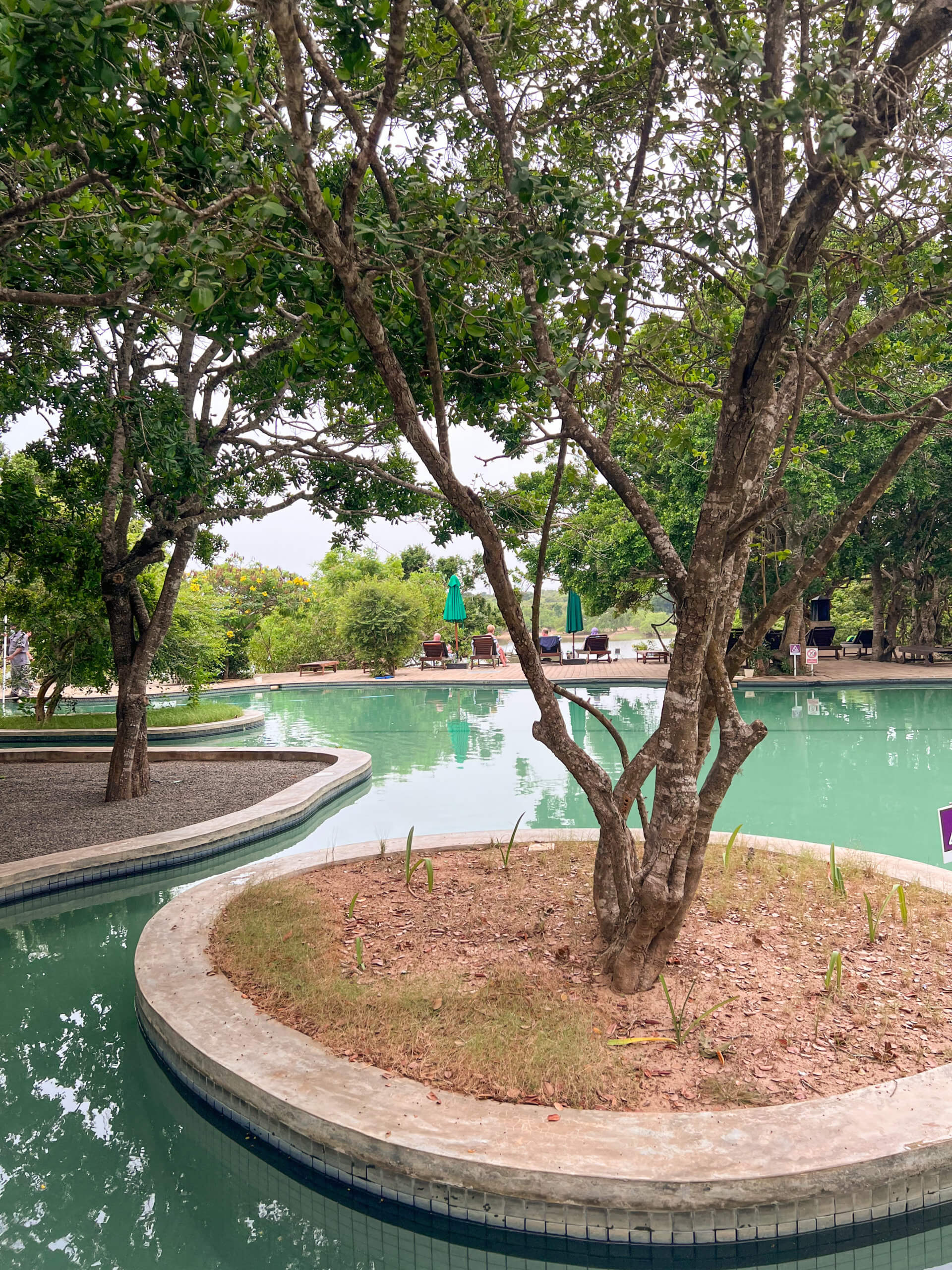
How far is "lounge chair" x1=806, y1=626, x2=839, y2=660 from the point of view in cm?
2128

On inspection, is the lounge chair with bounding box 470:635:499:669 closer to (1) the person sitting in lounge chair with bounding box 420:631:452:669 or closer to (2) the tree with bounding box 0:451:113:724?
(1) the person sitting in lounge chair with bounding box 420:631:452:669

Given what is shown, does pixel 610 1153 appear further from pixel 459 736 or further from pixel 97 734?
pixel 97 734

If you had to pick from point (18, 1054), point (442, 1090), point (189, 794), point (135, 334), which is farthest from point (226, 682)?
point (442, 1090)

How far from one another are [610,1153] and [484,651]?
21.6m

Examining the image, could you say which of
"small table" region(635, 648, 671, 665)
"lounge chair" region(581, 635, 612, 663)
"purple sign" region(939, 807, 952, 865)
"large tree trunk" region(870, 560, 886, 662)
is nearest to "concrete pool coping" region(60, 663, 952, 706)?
"large tree trunk" region(870, 560, 886, 662)

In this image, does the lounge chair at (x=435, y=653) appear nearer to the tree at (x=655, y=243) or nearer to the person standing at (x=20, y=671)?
the person standing at (x=20, y=671)

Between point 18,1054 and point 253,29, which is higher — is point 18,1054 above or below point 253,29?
below

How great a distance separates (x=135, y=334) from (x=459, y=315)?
4529mm

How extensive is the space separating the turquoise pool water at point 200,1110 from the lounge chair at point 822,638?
1167 centimetres

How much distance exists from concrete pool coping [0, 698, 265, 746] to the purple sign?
39.3 ft

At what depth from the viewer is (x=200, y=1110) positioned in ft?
11.4

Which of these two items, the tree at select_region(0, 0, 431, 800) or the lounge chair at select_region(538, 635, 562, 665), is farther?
the lounge chair at select_region(538, 635, 562, 665)

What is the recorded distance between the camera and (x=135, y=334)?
7.48 meters

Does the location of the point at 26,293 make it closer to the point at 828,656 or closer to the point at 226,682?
the point at 226,682
